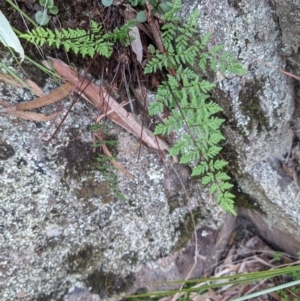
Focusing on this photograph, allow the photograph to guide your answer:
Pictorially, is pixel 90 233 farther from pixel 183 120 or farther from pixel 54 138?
pixel 183 120

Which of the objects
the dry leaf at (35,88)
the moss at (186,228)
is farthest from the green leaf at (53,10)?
the moss at (186,228)

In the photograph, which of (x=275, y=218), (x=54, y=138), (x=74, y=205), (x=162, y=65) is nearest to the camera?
(x=162, y=65)

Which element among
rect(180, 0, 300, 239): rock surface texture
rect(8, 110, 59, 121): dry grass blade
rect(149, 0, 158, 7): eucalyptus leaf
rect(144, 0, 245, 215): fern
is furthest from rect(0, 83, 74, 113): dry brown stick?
rect(180, 0, 300, 239): rock surface texture

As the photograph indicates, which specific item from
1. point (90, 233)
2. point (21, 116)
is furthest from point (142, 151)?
point (21, 116)

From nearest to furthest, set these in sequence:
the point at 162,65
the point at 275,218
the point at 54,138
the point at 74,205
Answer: the point at 162,65, the point at 54,138, the point at 74,205, the point at 275,218

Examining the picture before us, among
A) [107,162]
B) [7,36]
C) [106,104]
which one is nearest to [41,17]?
[7,36]

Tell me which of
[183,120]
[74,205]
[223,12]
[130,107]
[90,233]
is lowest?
[90,233]

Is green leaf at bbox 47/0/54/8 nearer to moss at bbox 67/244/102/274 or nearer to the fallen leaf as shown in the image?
the fallen leaf

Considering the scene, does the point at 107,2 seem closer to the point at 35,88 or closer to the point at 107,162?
the point at 35,88
